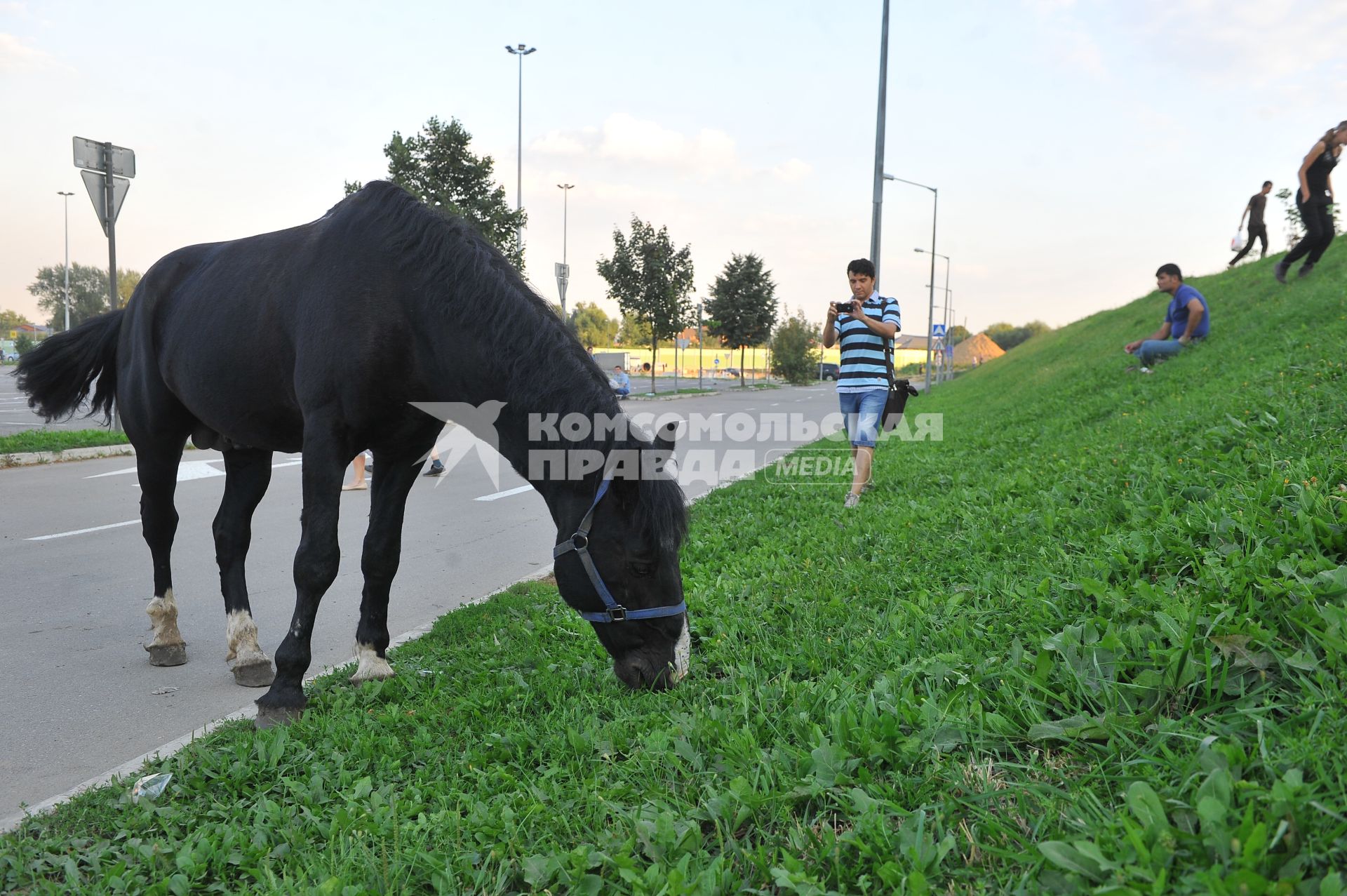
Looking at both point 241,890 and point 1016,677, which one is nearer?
point 241,890

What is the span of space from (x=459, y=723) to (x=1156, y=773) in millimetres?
2242

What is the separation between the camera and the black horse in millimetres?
3031

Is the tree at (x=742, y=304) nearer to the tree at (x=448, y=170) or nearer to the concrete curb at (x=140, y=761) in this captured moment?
the tree at (x=448, y=170)

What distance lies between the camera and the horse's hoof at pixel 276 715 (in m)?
3.22

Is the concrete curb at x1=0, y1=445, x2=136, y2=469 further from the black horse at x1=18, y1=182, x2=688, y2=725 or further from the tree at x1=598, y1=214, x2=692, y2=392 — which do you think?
the tree at x1=598, y1=214, x2=692, y2=392

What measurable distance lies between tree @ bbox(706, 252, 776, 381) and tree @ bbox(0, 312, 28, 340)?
346 feet

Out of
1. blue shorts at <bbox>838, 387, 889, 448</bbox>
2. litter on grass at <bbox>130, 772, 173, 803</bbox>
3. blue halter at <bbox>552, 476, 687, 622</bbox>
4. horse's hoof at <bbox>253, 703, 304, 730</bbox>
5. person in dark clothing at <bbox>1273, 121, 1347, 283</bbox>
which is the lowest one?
litter on grass at <bbox>130, 772, 173, 803</bbox>

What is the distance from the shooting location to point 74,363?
499 centimetres

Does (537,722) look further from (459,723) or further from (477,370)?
(477,370)

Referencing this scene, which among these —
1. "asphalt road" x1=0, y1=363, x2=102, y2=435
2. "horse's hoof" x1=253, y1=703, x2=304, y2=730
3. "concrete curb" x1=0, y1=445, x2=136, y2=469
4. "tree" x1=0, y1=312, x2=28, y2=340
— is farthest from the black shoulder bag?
"tree" x1=0, y1=312, x2=28, y2=340

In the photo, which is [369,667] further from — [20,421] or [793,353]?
[793,353]

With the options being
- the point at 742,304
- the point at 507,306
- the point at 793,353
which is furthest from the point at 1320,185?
the point at 793,353

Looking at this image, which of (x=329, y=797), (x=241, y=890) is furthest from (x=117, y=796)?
(x=241, y=890)

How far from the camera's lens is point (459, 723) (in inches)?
120
